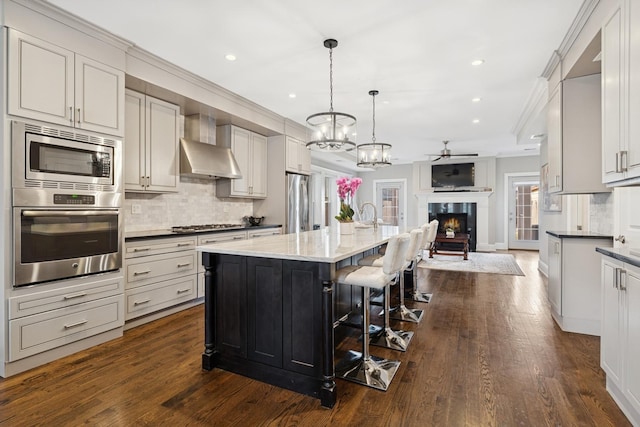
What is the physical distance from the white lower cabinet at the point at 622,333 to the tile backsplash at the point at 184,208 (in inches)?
166

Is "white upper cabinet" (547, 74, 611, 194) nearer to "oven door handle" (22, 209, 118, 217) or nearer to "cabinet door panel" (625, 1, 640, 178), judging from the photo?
"cabinet door panel" (625, 1, 640, 178)

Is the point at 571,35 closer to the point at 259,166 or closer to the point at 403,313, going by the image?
the point at 403,313

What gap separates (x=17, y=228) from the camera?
2328 millimetres

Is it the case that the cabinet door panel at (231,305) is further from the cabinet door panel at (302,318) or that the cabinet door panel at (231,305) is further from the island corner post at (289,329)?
the cabinet door panel at (302,318)

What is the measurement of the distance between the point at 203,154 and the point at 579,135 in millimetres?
4127

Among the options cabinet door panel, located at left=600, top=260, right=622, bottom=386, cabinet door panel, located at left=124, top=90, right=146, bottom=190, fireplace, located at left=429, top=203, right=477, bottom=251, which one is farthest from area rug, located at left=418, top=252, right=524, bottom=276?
cabinet door panel, located at left=124, top=90, right=146, bottom=190

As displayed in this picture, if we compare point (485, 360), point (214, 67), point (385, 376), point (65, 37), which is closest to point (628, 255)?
point (485, 360)

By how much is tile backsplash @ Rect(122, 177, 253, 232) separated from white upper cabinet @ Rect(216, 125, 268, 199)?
23cm

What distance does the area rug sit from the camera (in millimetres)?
6188

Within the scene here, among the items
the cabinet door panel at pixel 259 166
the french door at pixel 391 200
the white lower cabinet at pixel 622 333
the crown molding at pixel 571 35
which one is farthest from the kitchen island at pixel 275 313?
the french door at pixel 391 200

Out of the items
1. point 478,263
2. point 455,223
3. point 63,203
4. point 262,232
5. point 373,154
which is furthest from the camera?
point 455,223

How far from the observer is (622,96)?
202 centimetres

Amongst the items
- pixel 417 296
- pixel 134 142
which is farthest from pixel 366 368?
pixel 134 142

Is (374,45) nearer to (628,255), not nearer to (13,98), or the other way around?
(628,255)
